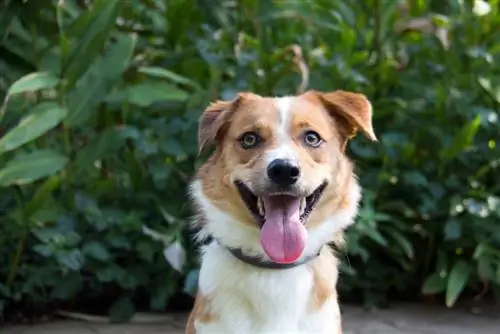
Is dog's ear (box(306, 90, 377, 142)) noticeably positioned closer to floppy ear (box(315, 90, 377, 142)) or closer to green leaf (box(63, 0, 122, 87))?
floppy ear (box(315, 90, 377, 142))

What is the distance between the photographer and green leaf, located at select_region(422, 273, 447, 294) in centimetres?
530

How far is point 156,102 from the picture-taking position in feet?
16.9

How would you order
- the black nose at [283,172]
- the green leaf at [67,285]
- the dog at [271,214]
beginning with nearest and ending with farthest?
the black nose at [283,172], the dog at [271,214], the green leaf at [67,285]

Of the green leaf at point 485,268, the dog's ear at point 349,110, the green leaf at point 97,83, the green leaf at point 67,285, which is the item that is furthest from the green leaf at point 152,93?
the green leaf at point 485,268

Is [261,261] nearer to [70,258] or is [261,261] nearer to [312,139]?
[312,139]

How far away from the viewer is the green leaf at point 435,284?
5297mm

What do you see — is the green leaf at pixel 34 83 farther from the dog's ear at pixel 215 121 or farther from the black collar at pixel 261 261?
the black collar at pixel 261 261

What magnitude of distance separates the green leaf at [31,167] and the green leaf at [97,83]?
0.65 ft

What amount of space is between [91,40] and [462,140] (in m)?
1.95

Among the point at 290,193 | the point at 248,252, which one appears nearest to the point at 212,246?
the point at 248,252

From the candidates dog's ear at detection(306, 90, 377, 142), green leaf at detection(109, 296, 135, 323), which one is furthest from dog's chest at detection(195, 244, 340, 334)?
green leaf at detection(109, 296, 135, 323)

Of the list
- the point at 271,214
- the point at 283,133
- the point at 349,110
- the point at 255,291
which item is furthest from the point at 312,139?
the point at 255,291

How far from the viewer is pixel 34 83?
15.0 feet

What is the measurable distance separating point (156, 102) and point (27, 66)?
67cm
